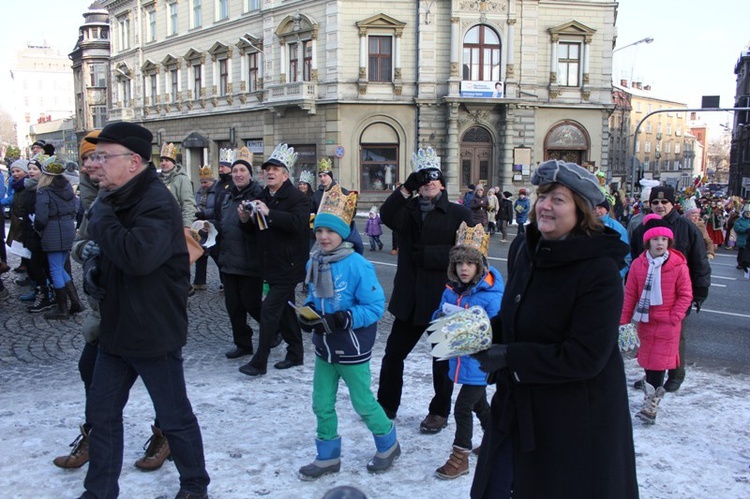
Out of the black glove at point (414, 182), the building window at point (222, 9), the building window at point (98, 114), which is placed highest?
the building window at point (222, 9)

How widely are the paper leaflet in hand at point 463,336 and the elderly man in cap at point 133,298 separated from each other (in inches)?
58.2

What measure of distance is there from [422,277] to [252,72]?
107ft

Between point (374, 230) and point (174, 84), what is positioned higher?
point (174, 84)

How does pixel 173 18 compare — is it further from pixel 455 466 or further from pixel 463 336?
pixel 463 336

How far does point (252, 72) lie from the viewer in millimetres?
35188

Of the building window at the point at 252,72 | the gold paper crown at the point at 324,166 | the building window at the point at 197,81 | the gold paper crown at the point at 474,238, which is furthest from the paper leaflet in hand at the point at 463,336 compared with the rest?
the building window at the point at 197,81

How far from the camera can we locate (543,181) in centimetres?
262

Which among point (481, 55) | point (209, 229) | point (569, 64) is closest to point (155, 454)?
point (209, 229)

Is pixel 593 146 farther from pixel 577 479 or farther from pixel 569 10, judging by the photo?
pixel 577 479

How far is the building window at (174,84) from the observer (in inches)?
1625

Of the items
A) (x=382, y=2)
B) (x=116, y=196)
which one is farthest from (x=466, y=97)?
(x=116, y=196)

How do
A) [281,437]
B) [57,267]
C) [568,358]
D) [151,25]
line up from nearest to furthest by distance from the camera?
[568,358]
[281,437]
[57,267]
[151,25]

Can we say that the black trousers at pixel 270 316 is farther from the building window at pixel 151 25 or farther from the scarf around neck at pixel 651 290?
the building window at pixel 151 25

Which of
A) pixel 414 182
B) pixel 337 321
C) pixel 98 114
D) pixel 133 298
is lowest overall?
pixel 337 321
